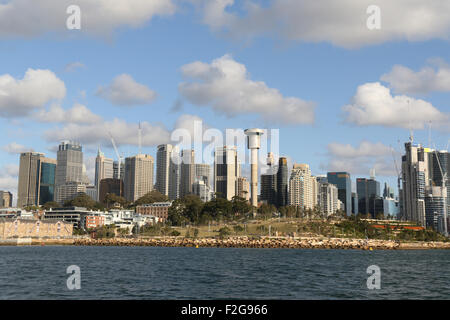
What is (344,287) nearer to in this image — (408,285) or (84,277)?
(408,285)

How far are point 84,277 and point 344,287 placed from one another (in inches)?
1360

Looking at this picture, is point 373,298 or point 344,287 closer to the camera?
point 373,298

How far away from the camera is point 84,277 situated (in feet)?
214

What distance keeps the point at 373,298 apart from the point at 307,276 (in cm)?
2030

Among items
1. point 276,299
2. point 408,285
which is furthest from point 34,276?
point 408,285
